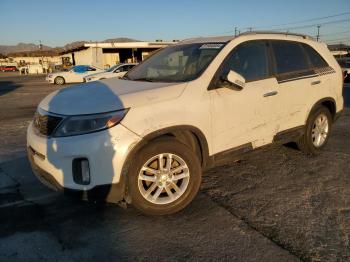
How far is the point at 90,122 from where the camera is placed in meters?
3.16

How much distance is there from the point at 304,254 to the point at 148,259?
4.24ft

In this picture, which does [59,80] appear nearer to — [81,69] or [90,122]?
[81,69]

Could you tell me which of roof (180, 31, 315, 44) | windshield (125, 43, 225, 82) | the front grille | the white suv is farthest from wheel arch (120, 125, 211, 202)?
roof (180, 31, 315, 44)

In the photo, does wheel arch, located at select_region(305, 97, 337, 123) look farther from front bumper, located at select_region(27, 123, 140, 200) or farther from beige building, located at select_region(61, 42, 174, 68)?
beige building, located at select_region(61, 42, 174, 68)

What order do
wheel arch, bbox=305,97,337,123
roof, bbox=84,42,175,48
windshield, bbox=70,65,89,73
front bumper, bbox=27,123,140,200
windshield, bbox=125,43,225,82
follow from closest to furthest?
1. front bumper, bbox=27,123,140,200
2. windshield, bbox=125,43,225,82
3. wheel arch, bbox=305,97,337,123
4. windshield, bbox=70,65,89,73
5. roof, bbox=84,42,175,48

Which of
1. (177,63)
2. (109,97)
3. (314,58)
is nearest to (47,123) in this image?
(109,97)

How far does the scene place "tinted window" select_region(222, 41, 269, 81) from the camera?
4080 millimetres

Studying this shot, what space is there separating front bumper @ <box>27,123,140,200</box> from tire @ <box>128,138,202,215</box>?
185mm

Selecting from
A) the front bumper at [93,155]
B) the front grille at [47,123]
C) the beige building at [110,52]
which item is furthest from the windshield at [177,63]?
the beige building at [110,52]

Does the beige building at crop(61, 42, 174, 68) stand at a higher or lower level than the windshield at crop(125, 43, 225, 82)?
higher

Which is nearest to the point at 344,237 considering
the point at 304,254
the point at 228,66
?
the point at 304,254

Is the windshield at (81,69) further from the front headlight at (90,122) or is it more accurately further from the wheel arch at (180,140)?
the front headlight at (90,122)

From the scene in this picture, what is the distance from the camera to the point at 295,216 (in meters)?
3.46

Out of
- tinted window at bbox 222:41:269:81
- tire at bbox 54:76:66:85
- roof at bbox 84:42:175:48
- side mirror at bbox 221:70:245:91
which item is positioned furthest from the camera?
roof at bbox 84:42:175:48
